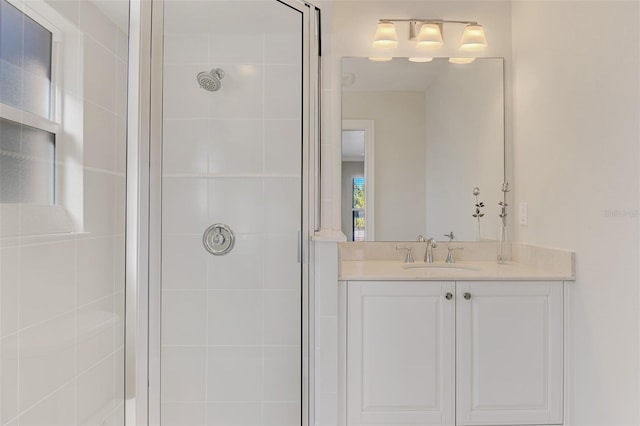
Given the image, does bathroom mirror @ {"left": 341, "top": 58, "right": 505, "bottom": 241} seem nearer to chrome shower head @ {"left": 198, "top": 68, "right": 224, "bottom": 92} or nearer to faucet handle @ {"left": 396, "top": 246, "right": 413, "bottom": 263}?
faucet handle @ {"left": 396, "top": 246, "right": 413, "bottom": 263}

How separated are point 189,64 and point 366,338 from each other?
1350 millimetres

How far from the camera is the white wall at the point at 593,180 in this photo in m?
1.36

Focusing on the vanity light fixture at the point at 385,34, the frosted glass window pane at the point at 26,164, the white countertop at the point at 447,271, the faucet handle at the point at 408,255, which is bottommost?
the white countertop at the point at 447,271

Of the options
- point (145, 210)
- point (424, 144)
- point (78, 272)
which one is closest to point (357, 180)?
point (424, 144)

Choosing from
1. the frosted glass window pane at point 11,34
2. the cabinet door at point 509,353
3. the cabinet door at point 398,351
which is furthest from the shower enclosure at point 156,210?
the cabinet door at point 509,353

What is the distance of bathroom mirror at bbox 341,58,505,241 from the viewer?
7.37 feet

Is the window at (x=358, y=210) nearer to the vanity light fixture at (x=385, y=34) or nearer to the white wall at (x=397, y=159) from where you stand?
the white wall at (x=397, y=159)

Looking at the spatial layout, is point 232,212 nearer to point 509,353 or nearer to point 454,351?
point 454,351

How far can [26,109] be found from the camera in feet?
3.29

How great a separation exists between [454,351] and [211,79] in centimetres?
155

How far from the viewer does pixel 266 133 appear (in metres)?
1.56

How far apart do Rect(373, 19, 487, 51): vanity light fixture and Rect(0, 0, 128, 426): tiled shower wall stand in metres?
1.46

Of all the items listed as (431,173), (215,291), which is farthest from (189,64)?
(431,173)

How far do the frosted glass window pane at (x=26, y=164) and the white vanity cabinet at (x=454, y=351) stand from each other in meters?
1.17
